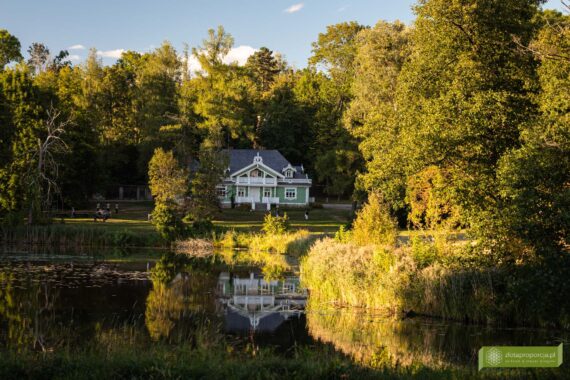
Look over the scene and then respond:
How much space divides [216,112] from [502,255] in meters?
48.1

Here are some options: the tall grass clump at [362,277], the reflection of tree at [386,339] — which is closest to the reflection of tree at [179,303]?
the reflection of tree at [386,339]

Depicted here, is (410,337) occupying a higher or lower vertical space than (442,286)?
lower

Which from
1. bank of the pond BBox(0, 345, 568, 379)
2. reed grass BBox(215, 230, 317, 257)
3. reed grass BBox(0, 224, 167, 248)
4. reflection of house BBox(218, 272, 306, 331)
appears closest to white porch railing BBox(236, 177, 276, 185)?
reed grass BBox(215, 230, 317, 257)

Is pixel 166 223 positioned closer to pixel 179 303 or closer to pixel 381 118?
pixel 381 118

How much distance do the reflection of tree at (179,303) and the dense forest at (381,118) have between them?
8193 mm

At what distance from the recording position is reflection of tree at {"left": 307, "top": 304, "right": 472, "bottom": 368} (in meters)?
13.7

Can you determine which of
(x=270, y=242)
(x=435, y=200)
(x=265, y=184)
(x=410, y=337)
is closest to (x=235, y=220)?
(x=265, y=184)

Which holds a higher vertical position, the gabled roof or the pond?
the gabled roof

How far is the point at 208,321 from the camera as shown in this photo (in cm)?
1762

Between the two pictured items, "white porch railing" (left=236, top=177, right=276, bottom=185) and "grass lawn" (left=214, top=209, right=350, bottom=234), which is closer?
"grass lawn" (left=214, top=209, right=350, bottom=234)

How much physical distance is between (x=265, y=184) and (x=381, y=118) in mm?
34471

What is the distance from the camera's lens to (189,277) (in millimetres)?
27734

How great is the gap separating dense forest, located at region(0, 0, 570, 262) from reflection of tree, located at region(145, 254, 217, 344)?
8.19 meters

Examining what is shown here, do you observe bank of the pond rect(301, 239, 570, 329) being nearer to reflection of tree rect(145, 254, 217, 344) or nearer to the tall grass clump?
the tall grass clump
